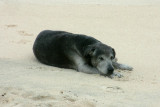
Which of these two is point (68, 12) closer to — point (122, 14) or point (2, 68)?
point (122, 14)

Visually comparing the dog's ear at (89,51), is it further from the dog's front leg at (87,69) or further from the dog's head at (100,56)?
the dog's front leg at (87,69)

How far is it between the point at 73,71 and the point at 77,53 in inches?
18.3

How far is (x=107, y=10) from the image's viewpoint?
14.2 m

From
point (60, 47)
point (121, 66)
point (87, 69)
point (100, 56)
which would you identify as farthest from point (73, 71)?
point (121, 66)

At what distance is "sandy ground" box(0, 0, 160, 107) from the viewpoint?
5.66 meters

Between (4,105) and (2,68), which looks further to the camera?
(2,68)

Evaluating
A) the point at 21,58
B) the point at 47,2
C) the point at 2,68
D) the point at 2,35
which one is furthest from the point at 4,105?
the point at 47,2

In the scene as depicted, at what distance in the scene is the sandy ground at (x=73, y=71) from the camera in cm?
566

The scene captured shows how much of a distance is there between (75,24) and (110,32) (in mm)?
1487

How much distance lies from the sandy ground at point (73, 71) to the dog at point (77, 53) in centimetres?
22

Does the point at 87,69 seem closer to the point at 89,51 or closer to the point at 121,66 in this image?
the point at 89,51

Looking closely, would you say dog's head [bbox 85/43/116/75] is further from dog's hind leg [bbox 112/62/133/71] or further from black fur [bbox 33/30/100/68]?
dog's hind leg [bbox 112/62/133/71]

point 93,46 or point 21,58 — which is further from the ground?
point 93,46

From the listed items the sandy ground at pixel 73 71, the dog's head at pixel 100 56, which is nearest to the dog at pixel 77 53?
the dog's head at pixel 100 56
